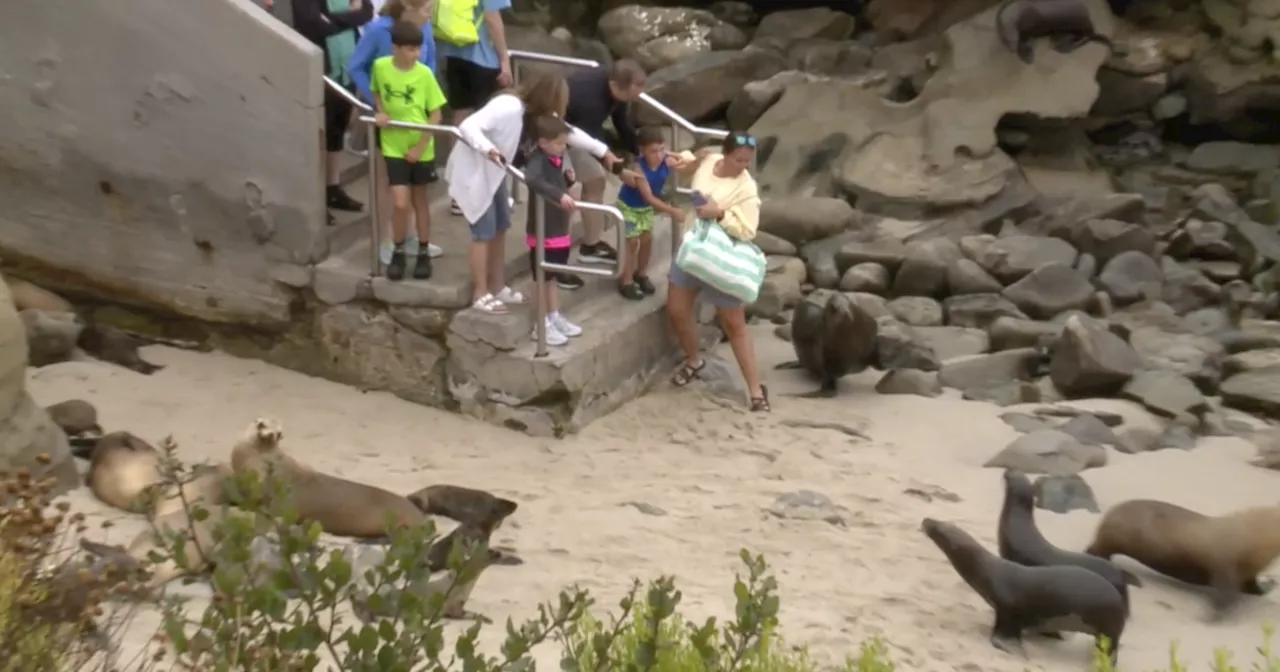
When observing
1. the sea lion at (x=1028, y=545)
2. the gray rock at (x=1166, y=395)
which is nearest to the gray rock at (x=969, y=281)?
the gray rock at (x=1166, y=395)

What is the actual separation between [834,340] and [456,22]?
8.63 ft

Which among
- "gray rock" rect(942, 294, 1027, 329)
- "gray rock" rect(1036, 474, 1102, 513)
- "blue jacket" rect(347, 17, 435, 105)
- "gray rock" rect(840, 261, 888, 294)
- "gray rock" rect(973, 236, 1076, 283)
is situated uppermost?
"blue jacket" rect(347, 17, 435, 105)

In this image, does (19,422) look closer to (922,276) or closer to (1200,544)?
(1200,544)

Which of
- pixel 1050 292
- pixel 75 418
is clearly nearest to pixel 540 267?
pixel 75 418

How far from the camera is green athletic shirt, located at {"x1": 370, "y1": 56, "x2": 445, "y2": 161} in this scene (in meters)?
6.59

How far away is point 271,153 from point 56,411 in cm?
156

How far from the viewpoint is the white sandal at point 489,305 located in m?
6.69

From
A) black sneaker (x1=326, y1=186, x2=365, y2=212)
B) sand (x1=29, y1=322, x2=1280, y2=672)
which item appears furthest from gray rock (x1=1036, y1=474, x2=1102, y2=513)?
black sneaker (x1=326, y1=186, x2=365, y2=212)

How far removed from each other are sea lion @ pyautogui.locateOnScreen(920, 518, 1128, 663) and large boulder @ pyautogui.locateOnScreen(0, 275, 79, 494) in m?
3.35

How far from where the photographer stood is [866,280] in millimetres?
9867

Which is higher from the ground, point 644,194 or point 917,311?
point 644,194

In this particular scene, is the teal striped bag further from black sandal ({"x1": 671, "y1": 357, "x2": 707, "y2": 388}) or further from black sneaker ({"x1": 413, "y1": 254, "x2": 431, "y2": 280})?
black sneaker ({"x1": 413, "y1": 254, "x2": 431, "y2": 280})

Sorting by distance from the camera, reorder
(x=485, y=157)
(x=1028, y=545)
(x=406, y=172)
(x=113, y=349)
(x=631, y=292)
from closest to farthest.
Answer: (x=1028, y=545)
(x=485, y=157)
(x=406, y=172)
(x=113, y=349)
(x=631, y=292)

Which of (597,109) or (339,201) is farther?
(339,201)
